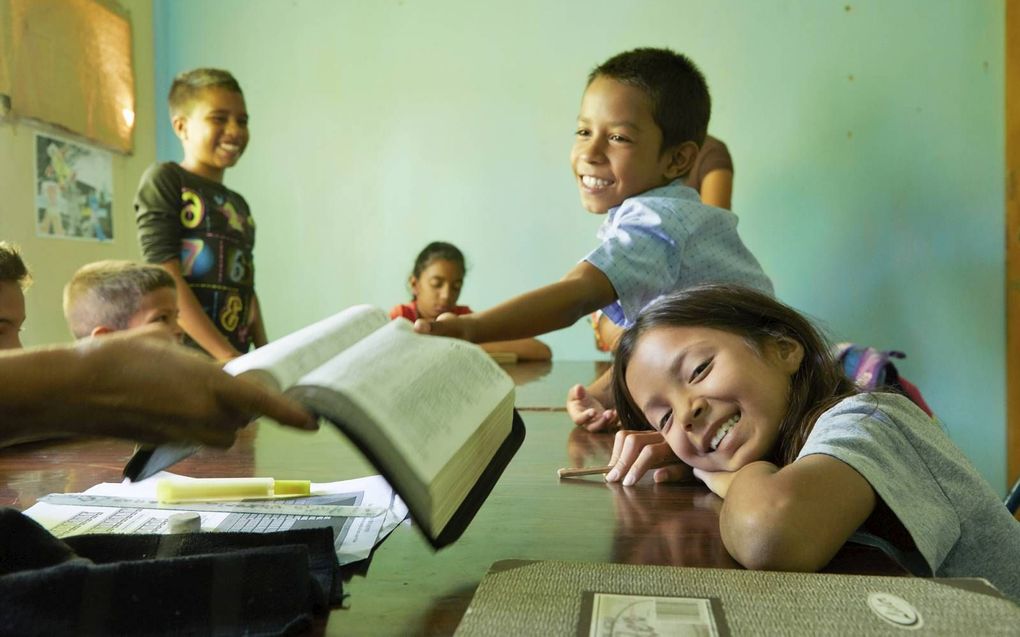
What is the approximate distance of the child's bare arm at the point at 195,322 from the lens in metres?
2.09

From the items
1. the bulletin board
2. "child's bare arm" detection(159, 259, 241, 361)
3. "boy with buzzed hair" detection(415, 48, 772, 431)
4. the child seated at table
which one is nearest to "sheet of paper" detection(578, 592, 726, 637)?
"boy with buzzed hair" detection(415, 48, 772, 431)

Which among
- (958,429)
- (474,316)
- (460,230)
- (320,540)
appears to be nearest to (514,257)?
(460,230)

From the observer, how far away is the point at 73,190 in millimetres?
2588

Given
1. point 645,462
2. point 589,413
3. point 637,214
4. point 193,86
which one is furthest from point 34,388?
point 193,86

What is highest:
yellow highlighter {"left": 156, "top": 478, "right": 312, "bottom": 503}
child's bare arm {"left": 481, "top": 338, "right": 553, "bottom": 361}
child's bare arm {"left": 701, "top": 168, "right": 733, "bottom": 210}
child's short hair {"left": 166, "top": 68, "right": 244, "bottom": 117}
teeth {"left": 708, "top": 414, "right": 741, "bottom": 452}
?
child's short hair {"left": 166, "top": 68, "right": 244, "bottom": 117}

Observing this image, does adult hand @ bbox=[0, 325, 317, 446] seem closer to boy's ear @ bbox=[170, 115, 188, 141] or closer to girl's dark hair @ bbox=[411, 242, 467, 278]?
boy's ear @ bbox=[170, 115, 188, 141]

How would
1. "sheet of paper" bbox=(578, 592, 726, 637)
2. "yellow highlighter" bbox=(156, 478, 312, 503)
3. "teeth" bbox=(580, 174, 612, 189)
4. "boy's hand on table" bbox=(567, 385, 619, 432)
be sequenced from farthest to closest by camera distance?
"teeth" bbox=(580, 174, 612, 189) → "boy's hand on table" bbox=(567, 385, 619, 432) → "yellow highlighter" bbox=(156, 478, 312, 503) → "sheet of paper" bbox=(578, 592, 726, 637)

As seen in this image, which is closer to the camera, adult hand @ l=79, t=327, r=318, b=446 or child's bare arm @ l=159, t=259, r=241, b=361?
adult hand @ l=79, t=327, r=318, b=446

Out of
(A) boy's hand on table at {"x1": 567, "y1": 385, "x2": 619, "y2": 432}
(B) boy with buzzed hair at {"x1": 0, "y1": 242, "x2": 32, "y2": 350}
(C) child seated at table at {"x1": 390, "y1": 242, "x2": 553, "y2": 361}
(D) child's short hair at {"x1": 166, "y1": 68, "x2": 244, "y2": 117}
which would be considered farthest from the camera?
(C) child seated at table at {"x1": 390, "y1": 242, "x2": 553, "y2": 361}

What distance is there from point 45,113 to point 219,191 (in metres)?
0.66

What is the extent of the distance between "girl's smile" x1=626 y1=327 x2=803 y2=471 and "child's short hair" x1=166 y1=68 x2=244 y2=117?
182 cm

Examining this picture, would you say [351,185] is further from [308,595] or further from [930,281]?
[308,595]

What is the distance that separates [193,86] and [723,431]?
1981 millimetres

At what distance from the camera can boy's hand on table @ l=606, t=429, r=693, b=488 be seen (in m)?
0.81
